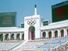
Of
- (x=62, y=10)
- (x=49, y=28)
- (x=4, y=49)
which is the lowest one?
(x=4, y=49)

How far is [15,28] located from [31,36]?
5.69 m

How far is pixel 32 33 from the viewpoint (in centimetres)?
5225

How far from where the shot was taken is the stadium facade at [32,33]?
46.0 meters

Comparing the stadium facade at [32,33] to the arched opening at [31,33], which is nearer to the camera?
the stadium facade at [32,33]

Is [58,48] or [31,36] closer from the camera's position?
[58,48]

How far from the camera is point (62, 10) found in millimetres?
50219

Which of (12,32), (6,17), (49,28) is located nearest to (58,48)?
(49,28)

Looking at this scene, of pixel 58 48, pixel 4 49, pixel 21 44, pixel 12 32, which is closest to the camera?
pixel 58 48

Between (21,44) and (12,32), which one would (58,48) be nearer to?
(21,44)

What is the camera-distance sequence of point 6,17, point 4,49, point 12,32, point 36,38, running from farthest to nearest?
point 6,17 < point 12,32 < point 36,38 < point 4,49

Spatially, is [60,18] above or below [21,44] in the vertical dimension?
above

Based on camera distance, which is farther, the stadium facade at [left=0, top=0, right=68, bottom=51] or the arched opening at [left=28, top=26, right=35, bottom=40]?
the arched opening at [left=28, top=26, right=35, bottom=40]

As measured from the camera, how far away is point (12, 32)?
182 ft

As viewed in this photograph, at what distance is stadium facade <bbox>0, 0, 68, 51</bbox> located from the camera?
4600 cm
